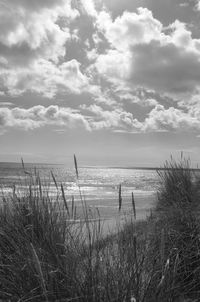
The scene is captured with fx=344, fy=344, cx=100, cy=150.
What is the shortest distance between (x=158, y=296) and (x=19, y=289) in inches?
42.8

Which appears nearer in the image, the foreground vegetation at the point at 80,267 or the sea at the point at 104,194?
the foreground vegetation at the point at 80,267

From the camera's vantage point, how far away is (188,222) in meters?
4.14

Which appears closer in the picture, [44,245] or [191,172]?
[44,245]

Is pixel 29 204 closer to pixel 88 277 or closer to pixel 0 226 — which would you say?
pixel 0 226

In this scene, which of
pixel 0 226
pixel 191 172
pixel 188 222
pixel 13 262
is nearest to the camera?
pixel 13 262

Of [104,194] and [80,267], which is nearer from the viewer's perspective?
[80,267]

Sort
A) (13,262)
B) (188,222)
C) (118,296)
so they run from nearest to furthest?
(118,296)
(13,262)
(188,222)

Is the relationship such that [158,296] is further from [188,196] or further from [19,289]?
[188,196]

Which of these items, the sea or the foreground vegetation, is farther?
the sea

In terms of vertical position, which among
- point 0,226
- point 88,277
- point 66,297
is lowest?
point 66,297

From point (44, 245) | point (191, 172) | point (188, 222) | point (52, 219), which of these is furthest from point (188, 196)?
point (44, 245)

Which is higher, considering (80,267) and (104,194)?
(80,267)

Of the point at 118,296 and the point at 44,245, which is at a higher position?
the point at 44,245

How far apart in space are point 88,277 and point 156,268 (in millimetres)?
573
